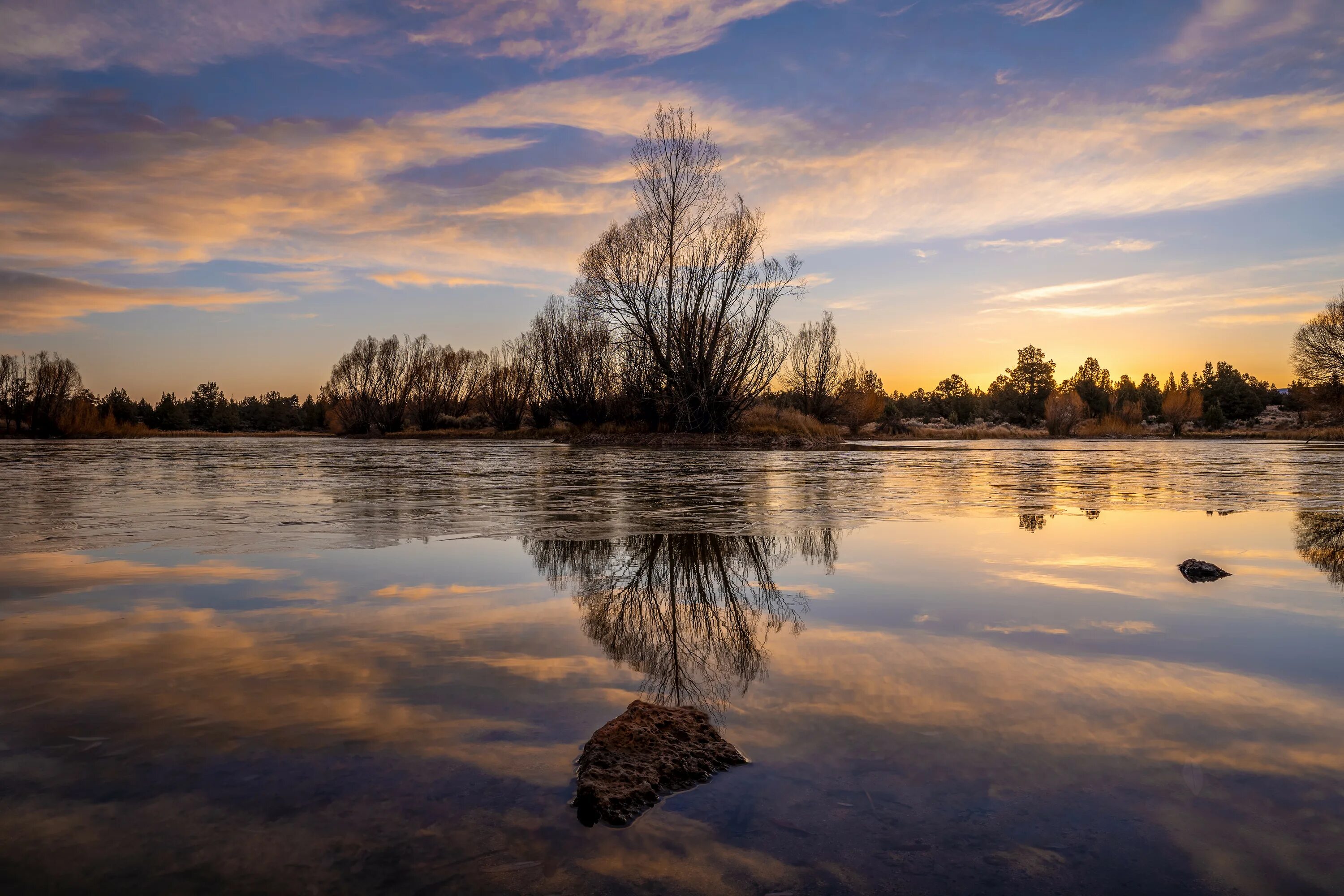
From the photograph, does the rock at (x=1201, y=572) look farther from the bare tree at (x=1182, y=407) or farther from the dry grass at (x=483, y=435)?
the bare tree at (x=1182, y=407)

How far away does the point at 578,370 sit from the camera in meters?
45.3

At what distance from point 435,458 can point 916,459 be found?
1368 centimetres

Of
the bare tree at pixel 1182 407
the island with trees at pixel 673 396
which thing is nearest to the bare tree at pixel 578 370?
the island with trees at pixel 673 396

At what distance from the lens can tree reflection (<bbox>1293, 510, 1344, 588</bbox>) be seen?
4.84 m

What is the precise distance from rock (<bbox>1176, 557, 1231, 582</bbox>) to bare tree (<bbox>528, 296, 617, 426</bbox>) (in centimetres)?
3570

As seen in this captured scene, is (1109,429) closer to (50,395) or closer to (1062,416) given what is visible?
(1062,416)

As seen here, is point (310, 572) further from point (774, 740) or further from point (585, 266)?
point (585, 266)

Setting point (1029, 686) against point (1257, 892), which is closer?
point (1257, 892)

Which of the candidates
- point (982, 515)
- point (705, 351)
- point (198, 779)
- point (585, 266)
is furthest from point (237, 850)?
point (585, 266)

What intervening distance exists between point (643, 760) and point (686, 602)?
184 cm

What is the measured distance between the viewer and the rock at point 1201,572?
180 inches

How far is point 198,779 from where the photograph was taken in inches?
77.4

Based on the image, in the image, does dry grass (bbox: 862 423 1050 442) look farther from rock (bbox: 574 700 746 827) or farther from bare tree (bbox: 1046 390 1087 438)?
rock (bbox: 574 700 746 827)

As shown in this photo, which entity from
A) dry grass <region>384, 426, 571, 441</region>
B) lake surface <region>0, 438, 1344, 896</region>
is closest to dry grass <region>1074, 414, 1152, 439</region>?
dry grass <region>384, 426, 571, 441</region>
